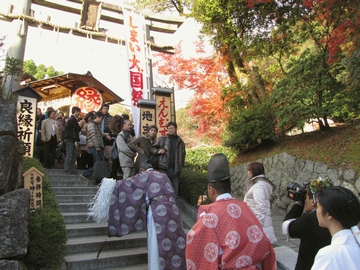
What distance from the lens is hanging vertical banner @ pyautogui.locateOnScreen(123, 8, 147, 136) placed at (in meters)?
10.9

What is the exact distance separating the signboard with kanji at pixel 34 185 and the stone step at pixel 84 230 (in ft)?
3.45

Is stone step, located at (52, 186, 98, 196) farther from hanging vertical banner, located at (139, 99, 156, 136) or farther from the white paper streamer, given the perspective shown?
hanging vertical banner, located at (139, 99, 156, 136)

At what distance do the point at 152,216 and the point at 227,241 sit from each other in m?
2.34

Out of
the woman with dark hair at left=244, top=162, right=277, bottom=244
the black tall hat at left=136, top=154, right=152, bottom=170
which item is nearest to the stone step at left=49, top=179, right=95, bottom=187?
the black tall hat at left=136, top=154, right=152, bottom=170

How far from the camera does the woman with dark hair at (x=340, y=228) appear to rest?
1.70 m

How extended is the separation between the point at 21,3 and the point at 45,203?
28.0 feet

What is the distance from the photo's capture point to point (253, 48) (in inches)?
483

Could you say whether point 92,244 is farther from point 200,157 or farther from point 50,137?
point 200,157

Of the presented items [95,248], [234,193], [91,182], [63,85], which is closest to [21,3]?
[63,85]

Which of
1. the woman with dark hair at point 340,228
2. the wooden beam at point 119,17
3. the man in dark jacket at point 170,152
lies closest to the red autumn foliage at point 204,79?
the wooden beam at point 119,17

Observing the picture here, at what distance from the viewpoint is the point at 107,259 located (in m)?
4.89

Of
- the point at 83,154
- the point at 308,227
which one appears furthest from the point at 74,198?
the point at 308,227

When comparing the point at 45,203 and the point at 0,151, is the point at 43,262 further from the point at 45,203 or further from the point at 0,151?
the point at 0,151

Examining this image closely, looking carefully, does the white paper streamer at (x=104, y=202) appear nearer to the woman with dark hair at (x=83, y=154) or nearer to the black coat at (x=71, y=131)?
the black coat at (x=71, y=131)
